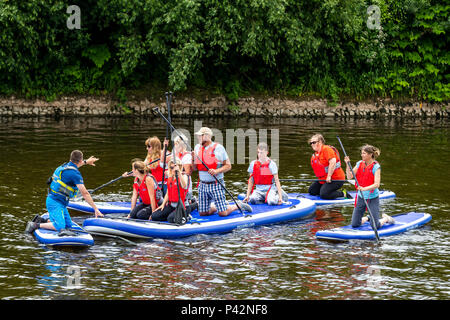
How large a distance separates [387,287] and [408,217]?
142 inches

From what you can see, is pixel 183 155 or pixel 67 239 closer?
pixel 67 239

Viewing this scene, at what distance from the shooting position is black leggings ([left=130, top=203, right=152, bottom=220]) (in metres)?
12.0

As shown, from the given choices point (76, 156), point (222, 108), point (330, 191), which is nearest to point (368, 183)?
point (330, 191)

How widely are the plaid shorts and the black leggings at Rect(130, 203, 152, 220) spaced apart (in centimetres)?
93

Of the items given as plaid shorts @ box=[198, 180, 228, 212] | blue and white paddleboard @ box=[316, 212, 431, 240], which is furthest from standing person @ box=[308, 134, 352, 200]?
plaid shorts @ box=[198, 180, 228, 212]

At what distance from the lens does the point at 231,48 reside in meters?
30.9

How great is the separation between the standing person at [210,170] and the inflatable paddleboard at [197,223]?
6.3 inches

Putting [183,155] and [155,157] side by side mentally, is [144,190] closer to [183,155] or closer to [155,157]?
[155,157]

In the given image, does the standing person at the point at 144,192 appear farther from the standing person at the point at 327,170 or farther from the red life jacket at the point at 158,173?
the standing person at the point at 327,170

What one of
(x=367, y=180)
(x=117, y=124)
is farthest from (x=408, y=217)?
(x=117, y=124)

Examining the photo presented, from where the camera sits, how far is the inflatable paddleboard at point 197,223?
36.9 feet

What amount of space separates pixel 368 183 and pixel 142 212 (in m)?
3.87

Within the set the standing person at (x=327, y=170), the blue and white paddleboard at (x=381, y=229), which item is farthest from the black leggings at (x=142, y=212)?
the standing person at (x=327, y=170)

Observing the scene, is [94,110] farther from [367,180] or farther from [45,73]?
[367,180]
